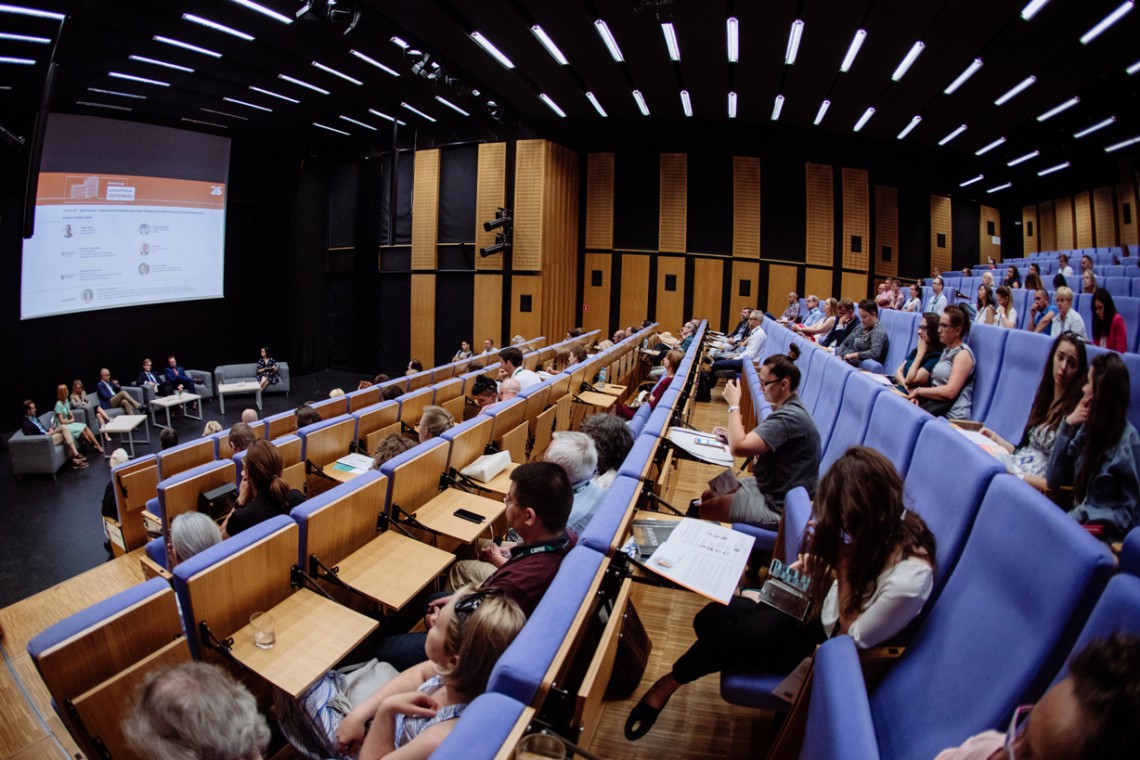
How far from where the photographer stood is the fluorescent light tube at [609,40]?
6.46 meters

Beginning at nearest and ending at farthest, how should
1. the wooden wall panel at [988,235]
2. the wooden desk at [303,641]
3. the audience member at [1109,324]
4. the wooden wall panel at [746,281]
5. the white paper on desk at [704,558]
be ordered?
the white paper on desk at [704,558], the wooden desk at [303,641], the audience member at [1109,324], the wooden wall panel at [746,281], the wooden wall panel at [988,235]

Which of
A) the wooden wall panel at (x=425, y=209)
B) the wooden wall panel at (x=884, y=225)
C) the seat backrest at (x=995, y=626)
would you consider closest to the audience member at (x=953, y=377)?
the seat backrest at (x=995, y=626)

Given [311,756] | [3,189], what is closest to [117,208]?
[3,189]

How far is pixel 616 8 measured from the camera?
5988mm

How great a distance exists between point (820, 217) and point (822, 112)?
6.44ft

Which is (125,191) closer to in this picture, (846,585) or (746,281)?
(746,281)

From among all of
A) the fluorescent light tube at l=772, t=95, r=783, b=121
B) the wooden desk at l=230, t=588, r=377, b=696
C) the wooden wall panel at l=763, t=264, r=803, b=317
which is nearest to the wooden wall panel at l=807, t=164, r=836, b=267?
the wooden wall panel at l=763, t=264, r=803, b=317

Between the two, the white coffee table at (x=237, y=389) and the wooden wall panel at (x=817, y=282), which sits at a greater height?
the wooden wall panel at (x=817, y=282)

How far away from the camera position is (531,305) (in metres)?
10.1

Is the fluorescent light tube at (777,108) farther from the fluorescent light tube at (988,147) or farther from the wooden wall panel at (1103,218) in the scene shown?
the wooden wall panel at (1103,218)

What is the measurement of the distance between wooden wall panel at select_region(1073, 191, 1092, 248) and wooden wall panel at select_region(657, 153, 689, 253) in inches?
418

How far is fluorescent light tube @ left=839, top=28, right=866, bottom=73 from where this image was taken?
6359 millimetres

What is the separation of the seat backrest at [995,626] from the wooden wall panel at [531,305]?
916 centimetres

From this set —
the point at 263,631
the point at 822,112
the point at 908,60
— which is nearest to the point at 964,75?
the point at 908,60
